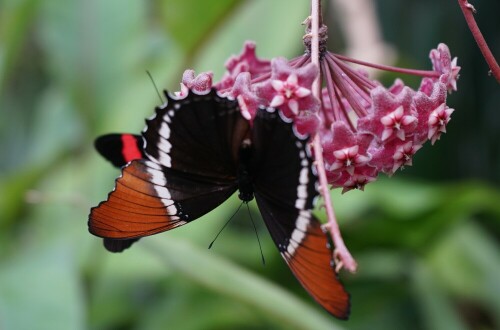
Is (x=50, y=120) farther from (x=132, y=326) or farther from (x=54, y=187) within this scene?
(x=132, y=326)

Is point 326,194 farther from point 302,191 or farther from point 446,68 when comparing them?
point 446,68

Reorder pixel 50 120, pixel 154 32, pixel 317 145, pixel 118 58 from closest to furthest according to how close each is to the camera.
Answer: pixel 317 145 < pixel 118 58 < pixel 50 120 < pixel 154 32

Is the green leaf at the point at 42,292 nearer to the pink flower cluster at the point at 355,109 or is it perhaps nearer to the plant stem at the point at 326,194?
the pink flower cluster at the point at 355,109

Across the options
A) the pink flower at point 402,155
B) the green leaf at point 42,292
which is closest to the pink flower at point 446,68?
the pink flower at point 402,155

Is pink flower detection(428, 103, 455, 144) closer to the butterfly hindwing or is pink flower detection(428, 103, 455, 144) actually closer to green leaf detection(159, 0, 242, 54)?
the butterfly hindwing

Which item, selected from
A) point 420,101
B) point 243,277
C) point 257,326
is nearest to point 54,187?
point 257,326

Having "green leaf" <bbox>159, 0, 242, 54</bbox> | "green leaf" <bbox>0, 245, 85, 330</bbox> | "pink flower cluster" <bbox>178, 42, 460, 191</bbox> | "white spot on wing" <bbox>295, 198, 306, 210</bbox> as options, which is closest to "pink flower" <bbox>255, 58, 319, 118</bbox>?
"pink flower cluster" <bbox>178, 42, 460, 191</bbox>
